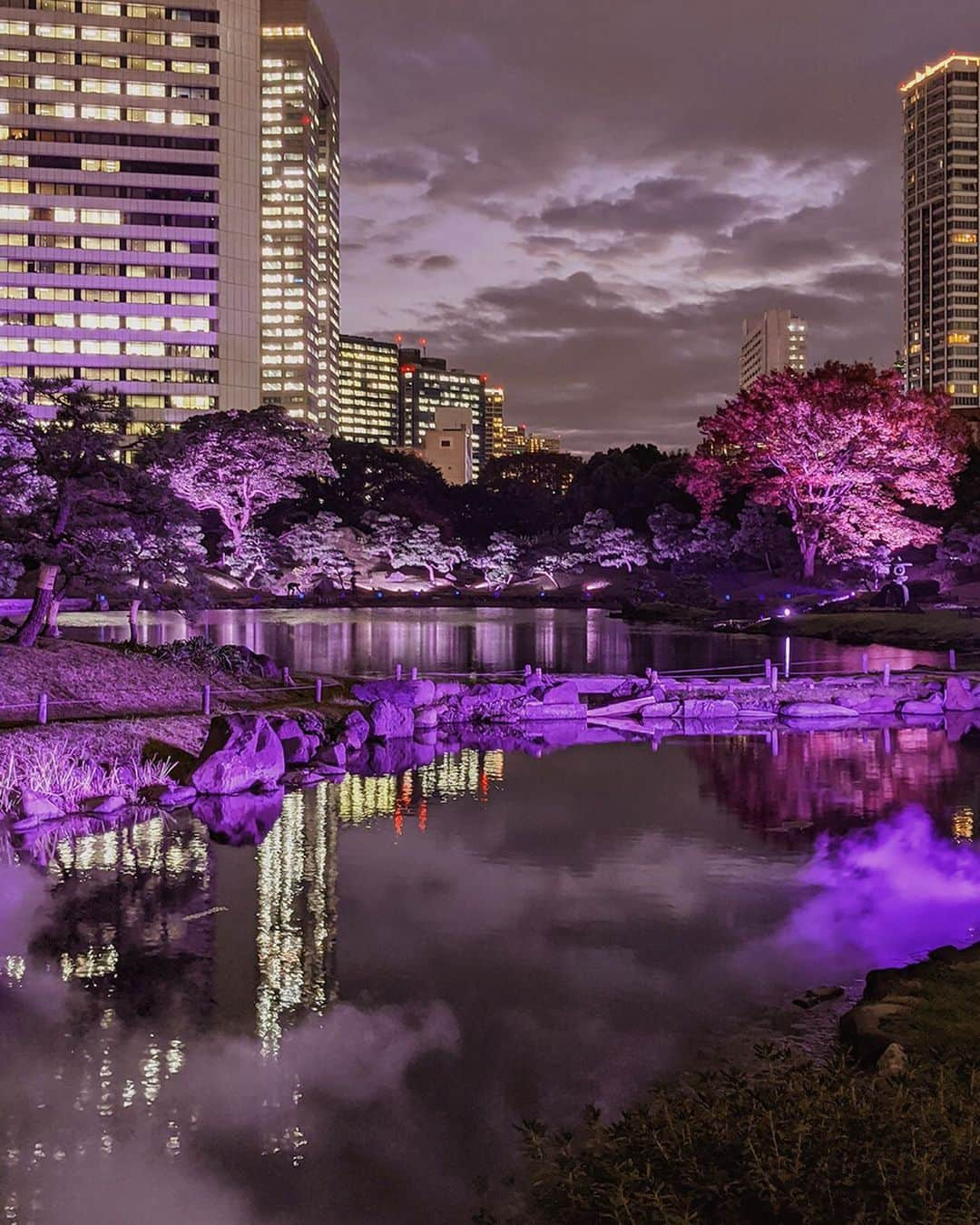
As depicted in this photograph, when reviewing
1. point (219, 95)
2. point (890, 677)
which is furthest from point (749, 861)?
point (219, 95)

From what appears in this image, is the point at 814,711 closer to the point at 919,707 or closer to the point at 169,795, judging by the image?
the point at 919,707

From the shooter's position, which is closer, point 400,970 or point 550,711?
point 400,970

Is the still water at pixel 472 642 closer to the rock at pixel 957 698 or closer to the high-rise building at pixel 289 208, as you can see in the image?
the rock at pixel 957 698

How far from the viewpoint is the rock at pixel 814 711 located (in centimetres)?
3653

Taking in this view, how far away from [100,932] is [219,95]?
13762 cm

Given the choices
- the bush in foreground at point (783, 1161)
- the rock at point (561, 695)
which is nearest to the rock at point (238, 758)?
the rock at point (561, 695)

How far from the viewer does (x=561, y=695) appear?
3588cm

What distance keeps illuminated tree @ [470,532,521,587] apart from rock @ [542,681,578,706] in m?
60.2

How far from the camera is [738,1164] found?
689 centimetres

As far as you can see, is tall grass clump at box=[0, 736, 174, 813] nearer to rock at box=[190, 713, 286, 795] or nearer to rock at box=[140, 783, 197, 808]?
rock at box=[140, 783, 197, 808]

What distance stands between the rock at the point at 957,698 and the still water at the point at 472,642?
8775 mm

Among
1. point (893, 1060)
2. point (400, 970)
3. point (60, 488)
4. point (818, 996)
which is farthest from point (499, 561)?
point (893, 1060)

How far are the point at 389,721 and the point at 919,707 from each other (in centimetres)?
1774

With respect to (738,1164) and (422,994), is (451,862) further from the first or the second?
(738,1164)
